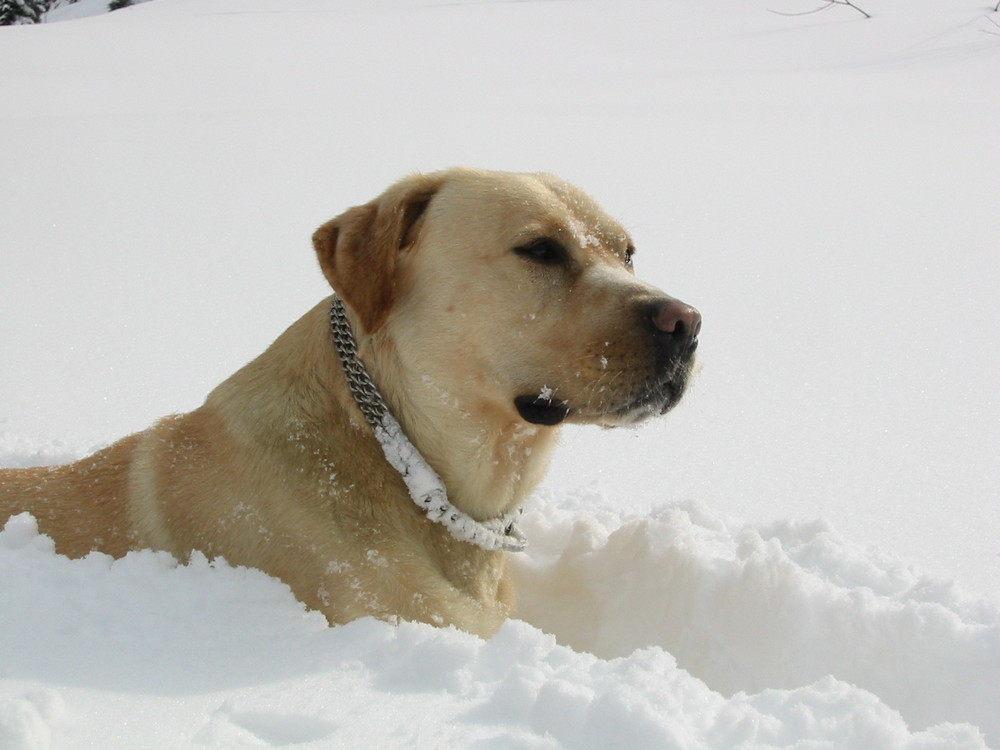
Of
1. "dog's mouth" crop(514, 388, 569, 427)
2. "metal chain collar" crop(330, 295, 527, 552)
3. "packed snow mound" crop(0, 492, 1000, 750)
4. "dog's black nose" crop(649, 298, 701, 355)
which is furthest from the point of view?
"metal chain collar" crop(330, 295, 527, 552)

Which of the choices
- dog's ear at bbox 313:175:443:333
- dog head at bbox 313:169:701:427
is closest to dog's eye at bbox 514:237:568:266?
dog head at bbox 313:169:701:427

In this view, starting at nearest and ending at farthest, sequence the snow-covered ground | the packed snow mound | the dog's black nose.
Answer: the packed snow mound
the snow-covered ground
the dog's black nose

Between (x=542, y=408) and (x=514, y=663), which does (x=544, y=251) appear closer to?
(x=542, y=408)

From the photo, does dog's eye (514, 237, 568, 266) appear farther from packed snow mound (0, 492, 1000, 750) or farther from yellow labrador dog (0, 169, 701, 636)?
packed snow mound (0, 492, 1000, 750)

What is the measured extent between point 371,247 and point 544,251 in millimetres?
581

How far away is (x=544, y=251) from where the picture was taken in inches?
122

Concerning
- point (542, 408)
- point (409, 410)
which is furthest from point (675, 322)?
point (409, 410)

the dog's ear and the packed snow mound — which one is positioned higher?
the dog's ear

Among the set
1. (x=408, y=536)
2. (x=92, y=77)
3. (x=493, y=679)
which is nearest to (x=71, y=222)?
(x=408, y=536)

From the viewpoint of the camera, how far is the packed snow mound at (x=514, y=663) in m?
1.96

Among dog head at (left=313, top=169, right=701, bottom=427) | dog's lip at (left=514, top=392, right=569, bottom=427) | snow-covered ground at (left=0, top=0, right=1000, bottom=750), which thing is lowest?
snow-covered ground at (left=0, top=0, right=1000, bottom=750)

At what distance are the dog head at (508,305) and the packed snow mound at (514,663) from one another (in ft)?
2.52

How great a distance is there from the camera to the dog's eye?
3078mm

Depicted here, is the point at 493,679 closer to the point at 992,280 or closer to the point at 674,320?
the point at 674,320
